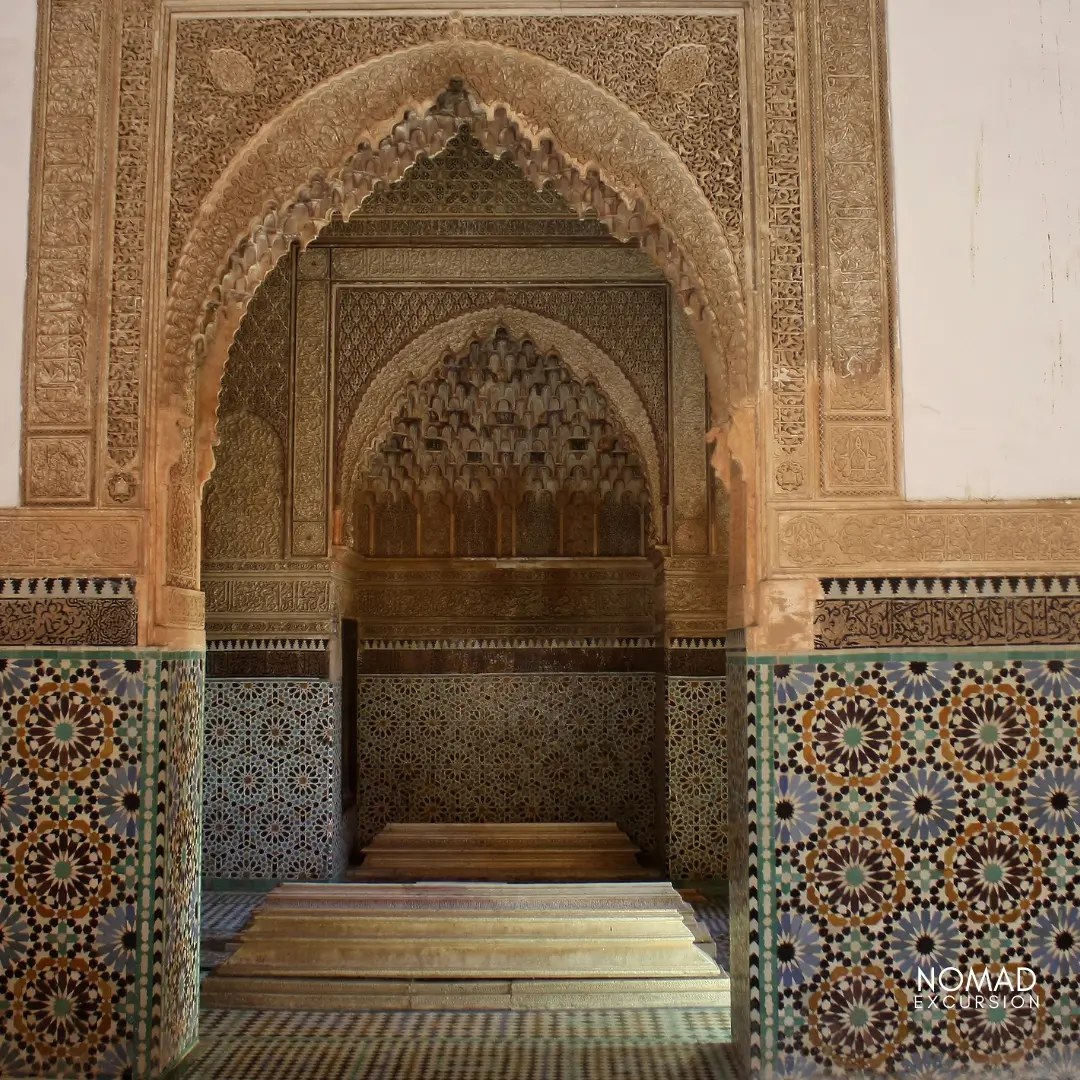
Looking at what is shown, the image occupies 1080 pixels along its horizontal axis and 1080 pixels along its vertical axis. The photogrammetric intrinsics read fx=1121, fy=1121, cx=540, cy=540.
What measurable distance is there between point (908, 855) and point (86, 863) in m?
1.99

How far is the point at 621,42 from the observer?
294 centimetres

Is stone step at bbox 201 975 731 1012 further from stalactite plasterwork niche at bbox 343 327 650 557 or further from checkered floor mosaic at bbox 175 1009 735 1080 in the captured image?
stalactite plasterwork niche at bbox 343 327 650 557

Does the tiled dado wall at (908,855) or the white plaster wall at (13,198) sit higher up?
the white plaster wall at (13,198)

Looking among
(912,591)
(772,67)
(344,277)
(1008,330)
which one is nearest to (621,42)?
(772,67)

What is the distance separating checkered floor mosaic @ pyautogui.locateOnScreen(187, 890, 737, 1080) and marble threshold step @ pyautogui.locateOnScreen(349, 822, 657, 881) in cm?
184

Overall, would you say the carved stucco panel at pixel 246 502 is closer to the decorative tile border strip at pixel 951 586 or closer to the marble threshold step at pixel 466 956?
the marble threshold step at pixel 466 956

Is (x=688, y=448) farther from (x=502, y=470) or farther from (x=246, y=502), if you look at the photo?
(x=246, y=502)

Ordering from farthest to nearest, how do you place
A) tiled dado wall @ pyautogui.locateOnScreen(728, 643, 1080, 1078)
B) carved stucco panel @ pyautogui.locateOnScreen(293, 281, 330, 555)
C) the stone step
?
carved stucco panel @ pyautogui.locateOnScreen(293, 281, 330, 555)
the stone step
tiled dado wall @ pyautogui.locateOnScreen(728, 643, 1080, 1078)

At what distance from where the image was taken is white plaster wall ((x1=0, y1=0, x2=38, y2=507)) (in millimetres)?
2822

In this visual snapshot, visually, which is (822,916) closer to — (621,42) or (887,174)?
(887,174)

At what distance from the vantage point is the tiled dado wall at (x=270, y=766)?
17.4 feet

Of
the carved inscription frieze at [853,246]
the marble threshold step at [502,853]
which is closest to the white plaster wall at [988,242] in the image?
the carved inscription frieze at [853,246]

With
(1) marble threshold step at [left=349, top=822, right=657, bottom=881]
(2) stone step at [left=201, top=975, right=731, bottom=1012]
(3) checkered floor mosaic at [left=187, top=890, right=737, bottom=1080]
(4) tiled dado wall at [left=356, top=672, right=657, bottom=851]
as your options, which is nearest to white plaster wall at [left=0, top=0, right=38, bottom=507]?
(3) checkered floor mosaic at [left=187, top=890, right=737, bottom=1080]

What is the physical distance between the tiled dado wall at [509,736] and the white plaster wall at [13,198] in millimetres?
3418
